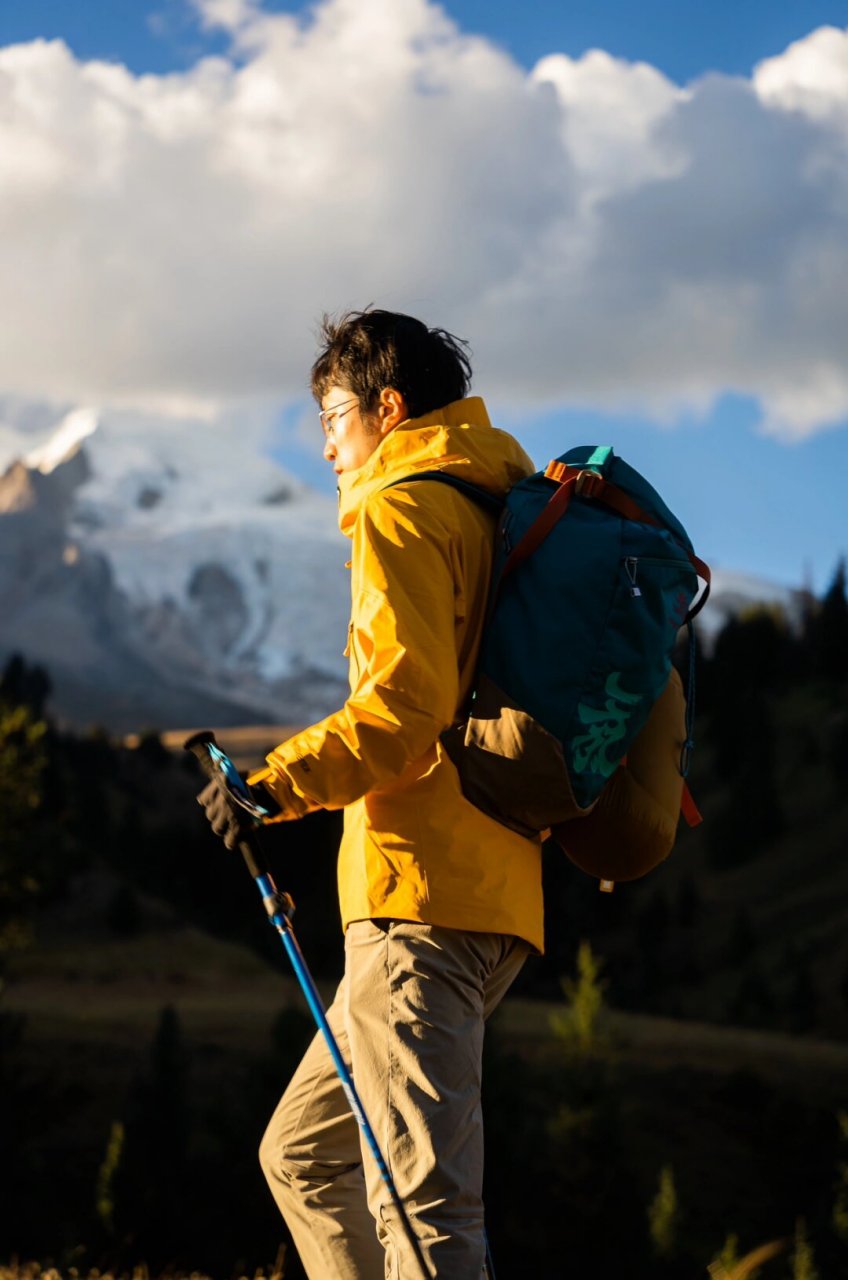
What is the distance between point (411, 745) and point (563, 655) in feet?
1.39

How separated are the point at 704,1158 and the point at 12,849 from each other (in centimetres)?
2512

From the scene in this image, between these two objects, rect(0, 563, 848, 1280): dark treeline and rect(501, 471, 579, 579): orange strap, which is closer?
rect(501, 471, 579, 579): orange strap

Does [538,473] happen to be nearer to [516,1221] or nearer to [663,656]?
[663,656]

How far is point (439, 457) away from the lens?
13.7 feet

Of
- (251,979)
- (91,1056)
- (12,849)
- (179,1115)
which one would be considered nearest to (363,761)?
(179,1115)

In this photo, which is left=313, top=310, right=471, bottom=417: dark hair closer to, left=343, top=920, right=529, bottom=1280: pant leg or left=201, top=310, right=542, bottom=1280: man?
left=201, top=310, right=542, bottom=1280: man

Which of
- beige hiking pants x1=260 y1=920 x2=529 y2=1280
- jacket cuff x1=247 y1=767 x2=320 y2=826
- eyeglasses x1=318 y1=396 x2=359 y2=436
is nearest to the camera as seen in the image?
beige hiking pants x1=260 y1=920 x2=529 y2=1280

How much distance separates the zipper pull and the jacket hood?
45cm

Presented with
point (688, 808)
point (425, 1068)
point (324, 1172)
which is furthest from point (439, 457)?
point (324, 1172)

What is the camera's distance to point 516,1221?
1855 inches

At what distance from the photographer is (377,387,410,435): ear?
441 cm

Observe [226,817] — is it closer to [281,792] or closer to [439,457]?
[281,792]

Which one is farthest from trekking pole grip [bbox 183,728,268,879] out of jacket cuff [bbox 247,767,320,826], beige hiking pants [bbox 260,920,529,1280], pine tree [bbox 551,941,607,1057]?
pine tree [bbox 551,941,607,1057]

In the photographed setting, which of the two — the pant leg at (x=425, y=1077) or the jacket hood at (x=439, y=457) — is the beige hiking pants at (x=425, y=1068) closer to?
the pant leg at (x=425, y=1077)
